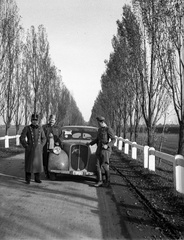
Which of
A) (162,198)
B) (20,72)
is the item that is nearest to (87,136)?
(162,198)

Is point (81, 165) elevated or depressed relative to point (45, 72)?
depressed

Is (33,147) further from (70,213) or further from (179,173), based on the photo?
(179,173)

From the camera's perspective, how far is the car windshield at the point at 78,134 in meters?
9.57

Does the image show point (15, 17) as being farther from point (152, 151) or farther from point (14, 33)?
point (152, 151)

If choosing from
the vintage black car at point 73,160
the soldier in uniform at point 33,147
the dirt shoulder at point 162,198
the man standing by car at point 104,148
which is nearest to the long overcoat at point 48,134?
the vintage black car at point 73,160

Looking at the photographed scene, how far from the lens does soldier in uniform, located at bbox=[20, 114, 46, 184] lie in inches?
319

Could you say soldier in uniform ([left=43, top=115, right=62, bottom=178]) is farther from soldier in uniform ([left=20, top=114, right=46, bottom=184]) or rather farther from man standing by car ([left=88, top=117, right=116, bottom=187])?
man standing by car ([left=88, top=117, right=116, bottom=187])

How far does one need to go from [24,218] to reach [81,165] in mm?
3858

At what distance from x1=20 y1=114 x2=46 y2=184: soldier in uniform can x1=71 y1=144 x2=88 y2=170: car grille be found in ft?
2.90

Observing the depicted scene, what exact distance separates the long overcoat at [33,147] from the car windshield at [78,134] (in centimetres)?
130

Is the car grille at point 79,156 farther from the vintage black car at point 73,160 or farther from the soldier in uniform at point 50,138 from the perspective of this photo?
the soldier in uniform at point 50,138

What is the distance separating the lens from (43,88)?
3189 cm

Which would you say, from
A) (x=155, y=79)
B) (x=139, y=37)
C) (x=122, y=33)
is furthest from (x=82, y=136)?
(x=122, y=33)

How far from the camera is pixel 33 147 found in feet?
27.1
